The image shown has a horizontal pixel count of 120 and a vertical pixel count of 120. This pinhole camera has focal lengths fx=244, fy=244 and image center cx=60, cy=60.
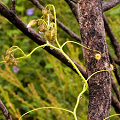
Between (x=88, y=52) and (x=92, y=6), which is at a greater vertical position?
(x=92, y=6)

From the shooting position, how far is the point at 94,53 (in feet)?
2.33

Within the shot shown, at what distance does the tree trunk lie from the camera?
2.29 ft

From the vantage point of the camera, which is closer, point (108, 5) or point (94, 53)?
point (94, 53)

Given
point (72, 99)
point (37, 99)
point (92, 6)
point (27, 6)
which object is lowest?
point (72, 99)

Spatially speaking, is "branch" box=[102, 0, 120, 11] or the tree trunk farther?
"branch" box=[102, 0, 120, 11]

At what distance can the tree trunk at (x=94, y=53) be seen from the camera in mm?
698

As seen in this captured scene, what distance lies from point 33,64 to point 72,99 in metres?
0.79

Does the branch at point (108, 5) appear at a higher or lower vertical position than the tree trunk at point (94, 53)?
higher

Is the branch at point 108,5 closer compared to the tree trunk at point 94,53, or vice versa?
the tree trunk at point 94,53

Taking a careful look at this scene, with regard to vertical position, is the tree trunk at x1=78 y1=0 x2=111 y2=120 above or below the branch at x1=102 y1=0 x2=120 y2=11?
below

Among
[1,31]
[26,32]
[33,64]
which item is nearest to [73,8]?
[26,32]

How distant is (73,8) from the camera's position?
3.49ft

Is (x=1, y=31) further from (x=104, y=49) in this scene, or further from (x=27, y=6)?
(x=104, y=49)

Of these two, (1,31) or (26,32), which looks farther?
(1,31)
